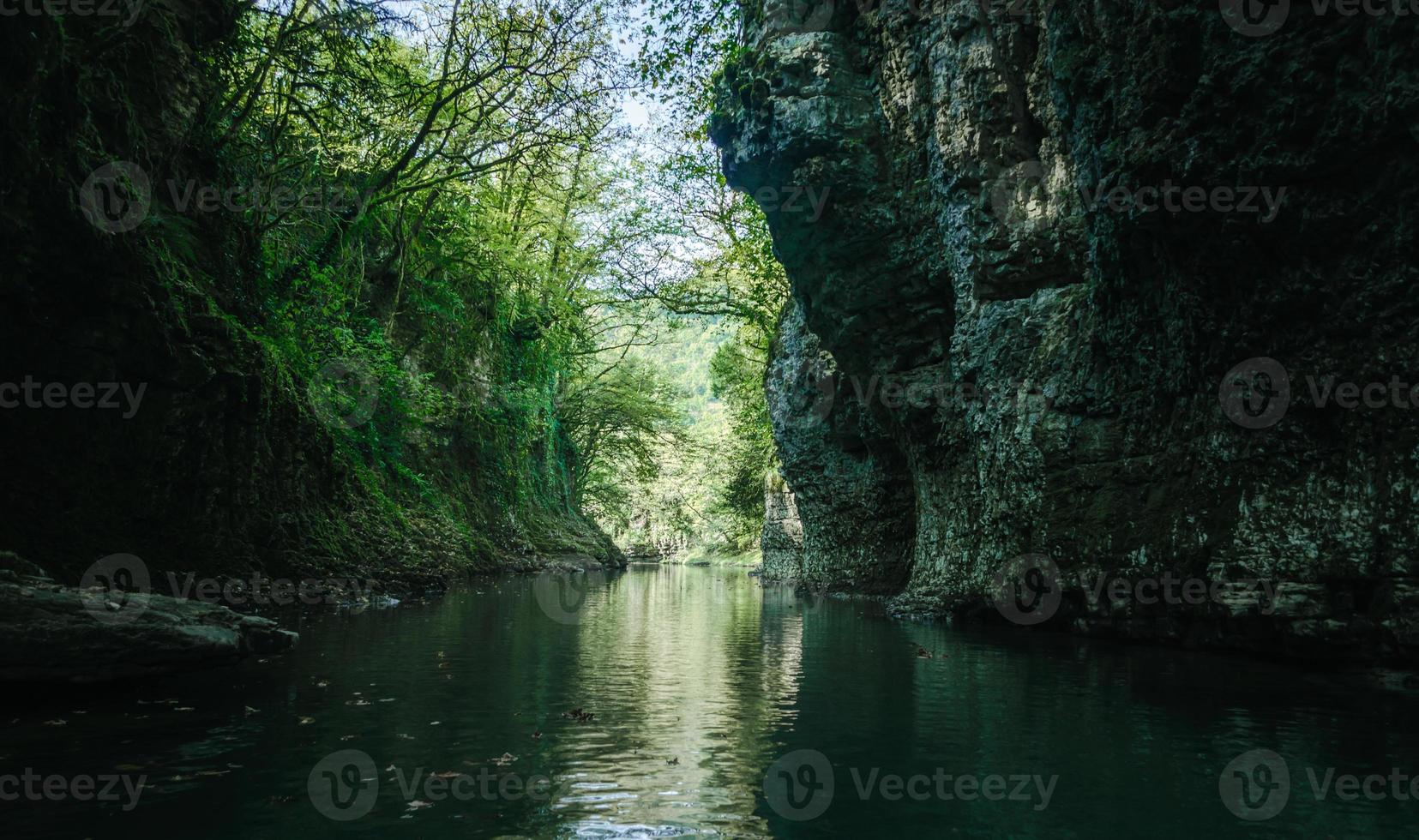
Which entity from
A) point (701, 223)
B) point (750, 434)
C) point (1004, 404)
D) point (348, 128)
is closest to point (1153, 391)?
point (1004, 404)

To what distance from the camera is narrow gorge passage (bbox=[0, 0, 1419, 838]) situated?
4.89 meters

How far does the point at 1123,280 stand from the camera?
11.0 meters

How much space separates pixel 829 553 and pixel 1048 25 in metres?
14.1

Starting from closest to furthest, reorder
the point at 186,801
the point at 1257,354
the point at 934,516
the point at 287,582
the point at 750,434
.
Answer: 1. the point at 186,801
2. the point at 1257,354
3. the point at 287,582
4. the point at 934,516
5. the point at 750,434

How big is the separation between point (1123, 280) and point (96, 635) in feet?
36.4

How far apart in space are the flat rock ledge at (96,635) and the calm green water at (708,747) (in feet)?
0.89

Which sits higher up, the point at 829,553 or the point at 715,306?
the point at 715,306

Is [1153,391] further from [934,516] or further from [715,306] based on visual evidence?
[715,306]

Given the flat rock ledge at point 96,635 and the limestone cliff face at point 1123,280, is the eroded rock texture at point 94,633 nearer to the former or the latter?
the flat rock ledge at point 96,635

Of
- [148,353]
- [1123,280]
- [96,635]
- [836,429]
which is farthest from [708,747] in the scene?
[836,429]

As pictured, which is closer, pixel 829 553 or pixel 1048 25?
pixel 1048 25

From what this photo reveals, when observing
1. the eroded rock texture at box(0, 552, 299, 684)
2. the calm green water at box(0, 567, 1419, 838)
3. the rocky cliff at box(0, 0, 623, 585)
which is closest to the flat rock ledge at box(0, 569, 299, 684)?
the eroded rock texture at box(0, 552, 299, 684)

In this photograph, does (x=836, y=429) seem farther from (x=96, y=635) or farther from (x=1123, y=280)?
(x=96, y=635)

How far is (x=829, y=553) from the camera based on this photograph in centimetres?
2255
